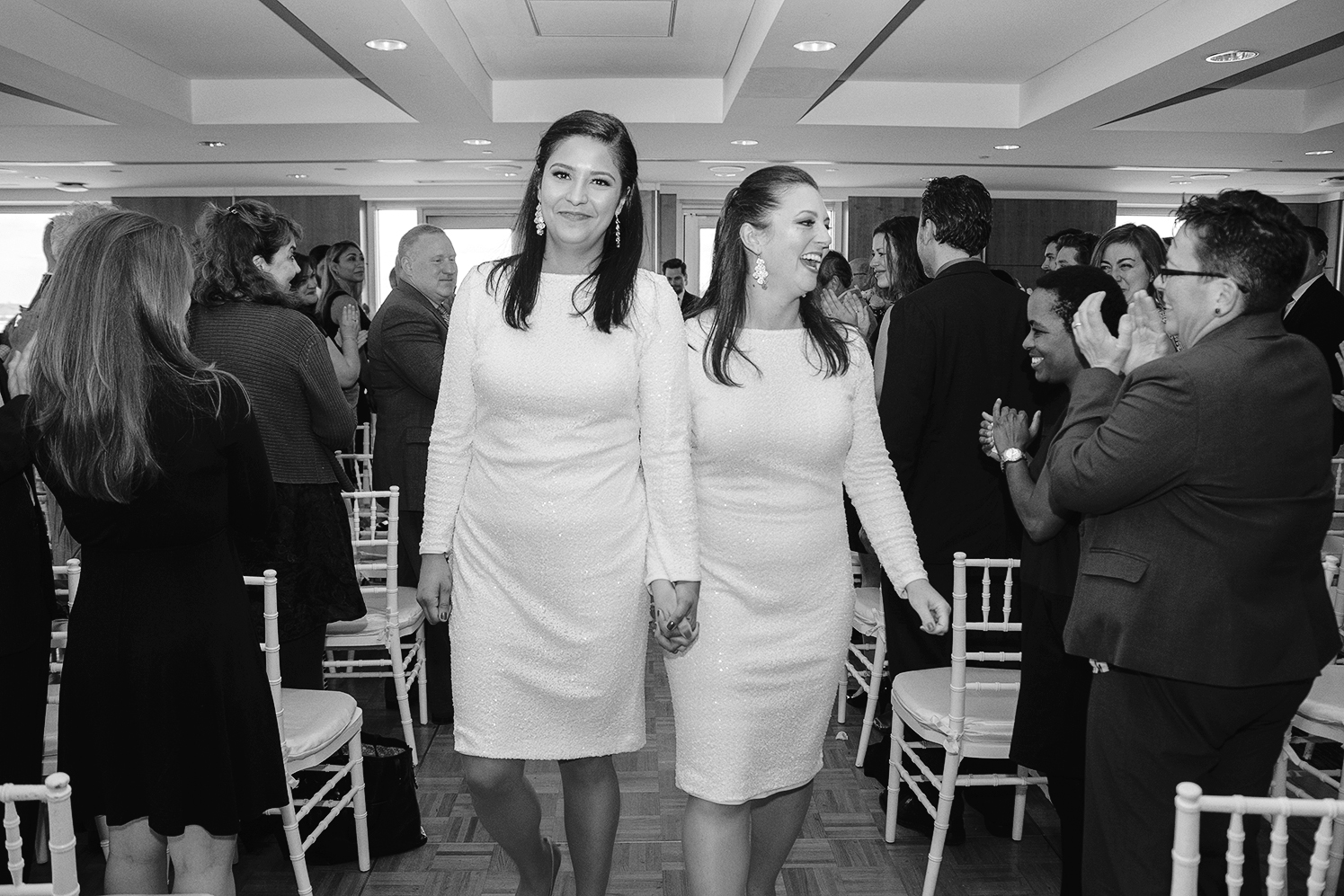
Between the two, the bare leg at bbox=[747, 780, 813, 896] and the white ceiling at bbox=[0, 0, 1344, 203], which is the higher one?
the white ceiling at bbox=[0, 0, 1344, 203]

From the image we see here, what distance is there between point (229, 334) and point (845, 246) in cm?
1006

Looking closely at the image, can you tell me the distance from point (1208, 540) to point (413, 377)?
255 cm

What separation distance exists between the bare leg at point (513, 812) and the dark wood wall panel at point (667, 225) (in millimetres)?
10023

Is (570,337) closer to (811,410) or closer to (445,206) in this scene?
(811,410)

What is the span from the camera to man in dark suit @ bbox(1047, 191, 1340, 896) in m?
1.74

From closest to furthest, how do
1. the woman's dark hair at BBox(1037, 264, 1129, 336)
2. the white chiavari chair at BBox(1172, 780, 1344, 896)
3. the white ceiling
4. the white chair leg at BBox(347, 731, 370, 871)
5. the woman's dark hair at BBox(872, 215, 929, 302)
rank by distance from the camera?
the white chiavari chair at BBox(1172, 780, 1344, 896), the woman's dark hair at BBox(1037, 264, 1129, 336), the white chair leg at BBox(347, 731, 370, 871), the woman's dark hair at BBox(872, 215, 929, 302), the white ceiling

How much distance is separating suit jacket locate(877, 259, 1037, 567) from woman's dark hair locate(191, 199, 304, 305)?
1.66 m

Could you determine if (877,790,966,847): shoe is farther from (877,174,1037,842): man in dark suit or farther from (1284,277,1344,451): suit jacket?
(1284,277,1344,451): suit jacket

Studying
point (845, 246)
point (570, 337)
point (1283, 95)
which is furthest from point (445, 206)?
point (570, 337)

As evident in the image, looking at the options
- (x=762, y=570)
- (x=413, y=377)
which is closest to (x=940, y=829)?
(x=762, y=570)

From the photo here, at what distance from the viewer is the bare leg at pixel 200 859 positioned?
1.90 metres

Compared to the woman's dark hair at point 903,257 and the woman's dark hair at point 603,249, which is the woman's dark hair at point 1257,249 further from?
the woman's dark hair at point 903,257

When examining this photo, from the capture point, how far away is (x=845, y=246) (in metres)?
12.2

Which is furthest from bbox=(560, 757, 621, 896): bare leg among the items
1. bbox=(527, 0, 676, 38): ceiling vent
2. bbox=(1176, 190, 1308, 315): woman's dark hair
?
bbox=(527, 0, 676, 38): ceiling vent
